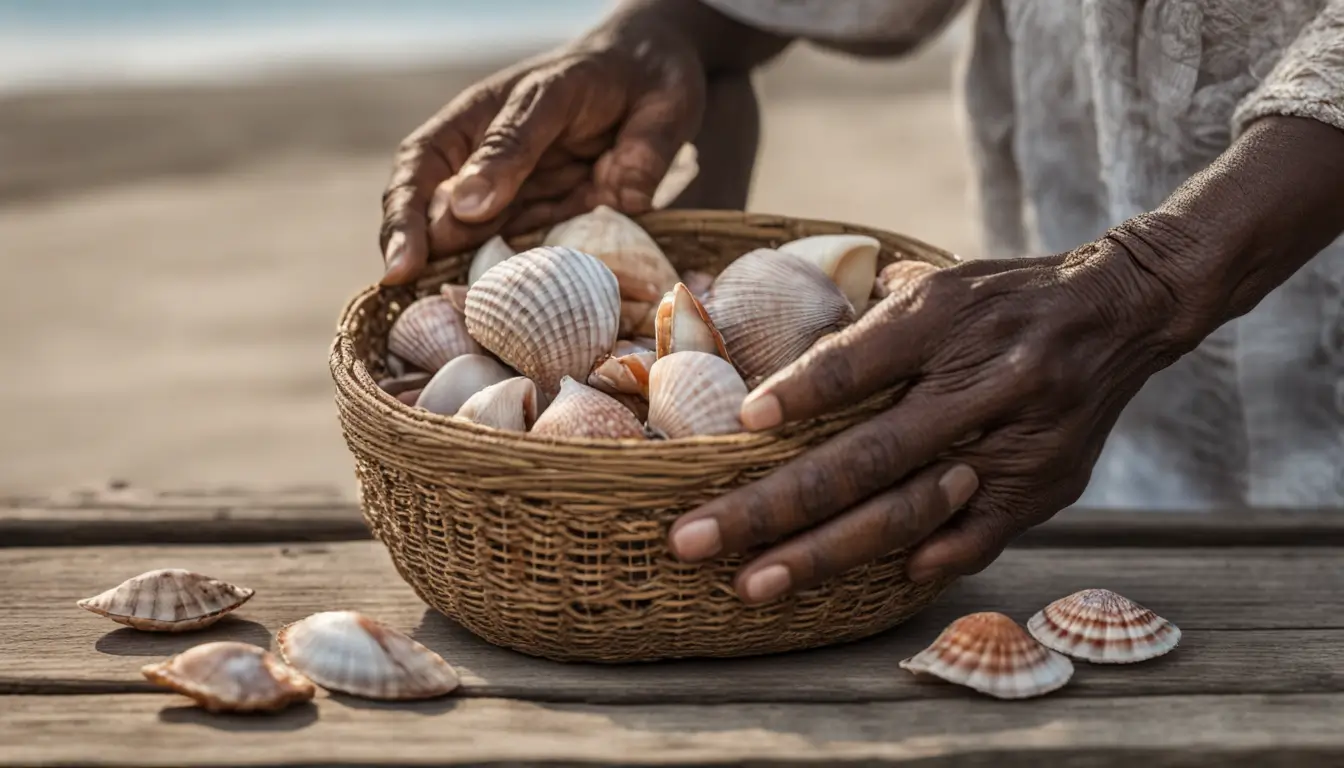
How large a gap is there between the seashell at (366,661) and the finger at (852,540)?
29cm

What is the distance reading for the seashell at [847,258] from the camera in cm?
166

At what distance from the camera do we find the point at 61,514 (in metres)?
1.79

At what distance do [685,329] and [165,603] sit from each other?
0.59m

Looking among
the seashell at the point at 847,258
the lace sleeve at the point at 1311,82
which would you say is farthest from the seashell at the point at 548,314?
the lace sleeve at the point at 1311,82

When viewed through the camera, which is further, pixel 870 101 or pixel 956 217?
pixel 870 101

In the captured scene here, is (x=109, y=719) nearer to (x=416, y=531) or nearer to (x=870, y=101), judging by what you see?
(x=416, y=531)

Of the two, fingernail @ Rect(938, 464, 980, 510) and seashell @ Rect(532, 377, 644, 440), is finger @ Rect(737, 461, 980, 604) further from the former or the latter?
seashell @ Rect(532, 377, 644, 440)

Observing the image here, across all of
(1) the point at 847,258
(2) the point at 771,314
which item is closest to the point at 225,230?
(1) the point at 847,258

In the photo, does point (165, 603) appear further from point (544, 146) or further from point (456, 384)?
point (544, 146)

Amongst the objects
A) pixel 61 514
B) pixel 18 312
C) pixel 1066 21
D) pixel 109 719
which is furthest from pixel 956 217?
pixel 109 719

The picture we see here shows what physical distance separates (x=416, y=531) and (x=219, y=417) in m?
4.01

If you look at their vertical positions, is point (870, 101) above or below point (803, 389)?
above

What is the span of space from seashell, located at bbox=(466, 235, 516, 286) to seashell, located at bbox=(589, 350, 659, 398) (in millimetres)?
339

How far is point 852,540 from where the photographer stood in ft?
4.00
